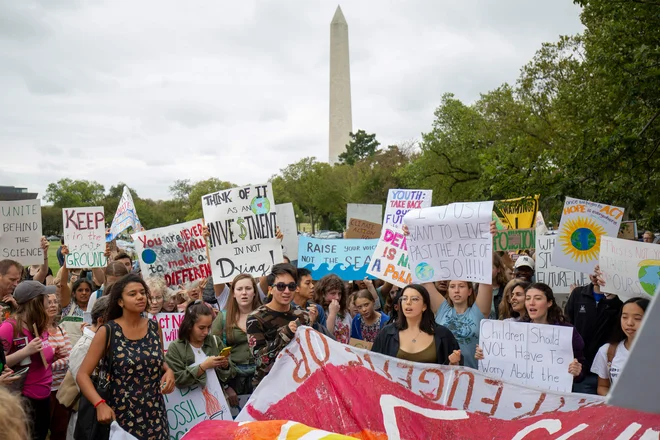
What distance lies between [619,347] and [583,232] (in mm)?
2574

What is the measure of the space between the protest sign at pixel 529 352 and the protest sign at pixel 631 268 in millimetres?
1289

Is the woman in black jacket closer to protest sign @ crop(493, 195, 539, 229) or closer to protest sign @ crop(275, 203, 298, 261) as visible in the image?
protest sign @ crop(275, 203, 298, 261)

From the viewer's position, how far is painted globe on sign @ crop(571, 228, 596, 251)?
7090 mm

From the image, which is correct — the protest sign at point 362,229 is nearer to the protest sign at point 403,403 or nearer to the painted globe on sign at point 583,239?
the painted globe on sign at point 583,239

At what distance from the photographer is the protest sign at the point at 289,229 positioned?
1016 cm

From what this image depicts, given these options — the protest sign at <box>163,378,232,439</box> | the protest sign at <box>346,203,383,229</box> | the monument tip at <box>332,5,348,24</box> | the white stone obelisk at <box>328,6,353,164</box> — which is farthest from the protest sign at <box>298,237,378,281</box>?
the monument tip at <box>332,5,348,24</box>

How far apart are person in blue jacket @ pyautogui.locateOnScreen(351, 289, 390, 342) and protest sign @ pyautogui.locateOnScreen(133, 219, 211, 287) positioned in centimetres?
233

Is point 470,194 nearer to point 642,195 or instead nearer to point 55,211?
point 642,195

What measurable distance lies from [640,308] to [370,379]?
224 centimetres

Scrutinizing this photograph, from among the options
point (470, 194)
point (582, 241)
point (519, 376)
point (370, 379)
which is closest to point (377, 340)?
point (370, 379)

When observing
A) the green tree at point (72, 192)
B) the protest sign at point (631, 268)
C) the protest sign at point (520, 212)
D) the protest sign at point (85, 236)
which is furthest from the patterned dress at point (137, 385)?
the green tree at point (72, 192)

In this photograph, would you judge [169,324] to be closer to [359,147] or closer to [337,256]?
[337,256]

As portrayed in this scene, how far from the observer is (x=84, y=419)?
4.23 m

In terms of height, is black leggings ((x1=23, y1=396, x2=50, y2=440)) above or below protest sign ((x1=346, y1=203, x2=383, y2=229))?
below
